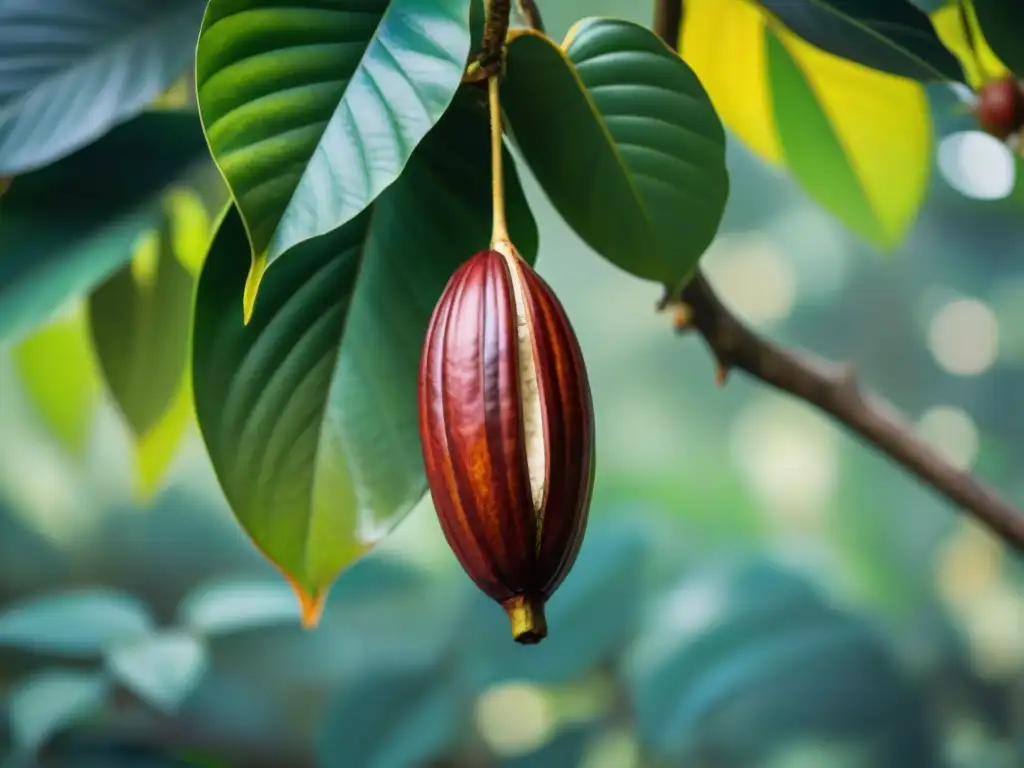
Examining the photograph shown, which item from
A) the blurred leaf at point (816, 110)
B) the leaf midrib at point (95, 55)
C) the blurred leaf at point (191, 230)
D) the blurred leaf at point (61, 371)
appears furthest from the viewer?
the blurred leaf at point (61, 371)

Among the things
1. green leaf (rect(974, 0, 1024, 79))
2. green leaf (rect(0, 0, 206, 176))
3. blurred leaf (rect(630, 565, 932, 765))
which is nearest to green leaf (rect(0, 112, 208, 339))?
green leaf (rect(0, 0, 206, 176))

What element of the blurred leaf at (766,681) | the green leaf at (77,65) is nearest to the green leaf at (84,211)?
the green leaf at (77,65)

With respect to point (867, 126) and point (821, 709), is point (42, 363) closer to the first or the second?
point (867, 126)

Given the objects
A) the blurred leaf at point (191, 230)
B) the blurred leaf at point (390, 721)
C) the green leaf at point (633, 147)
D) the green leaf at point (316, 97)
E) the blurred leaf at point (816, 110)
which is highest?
the green leaf at point (316, 97)

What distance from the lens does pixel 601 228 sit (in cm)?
26

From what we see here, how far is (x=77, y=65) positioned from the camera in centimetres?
30

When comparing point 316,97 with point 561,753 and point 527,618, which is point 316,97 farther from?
point 561,753

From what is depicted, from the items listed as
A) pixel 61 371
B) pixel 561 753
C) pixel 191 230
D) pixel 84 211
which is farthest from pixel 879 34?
pixel 561 753

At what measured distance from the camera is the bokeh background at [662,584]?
79 cm

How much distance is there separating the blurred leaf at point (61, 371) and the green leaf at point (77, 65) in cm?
33

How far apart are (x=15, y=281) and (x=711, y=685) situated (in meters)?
0.65

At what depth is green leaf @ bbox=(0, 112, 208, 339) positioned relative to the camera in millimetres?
305

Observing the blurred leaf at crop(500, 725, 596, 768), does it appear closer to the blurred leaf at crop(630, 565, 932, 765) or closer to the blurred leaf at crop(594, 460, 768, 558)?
the blurred leaf at crop(630, 565, 932, 765)

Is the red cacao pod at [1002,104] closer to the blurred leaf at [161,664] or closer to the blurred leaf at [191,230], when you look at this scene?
the blurred leaf at [191,230]
